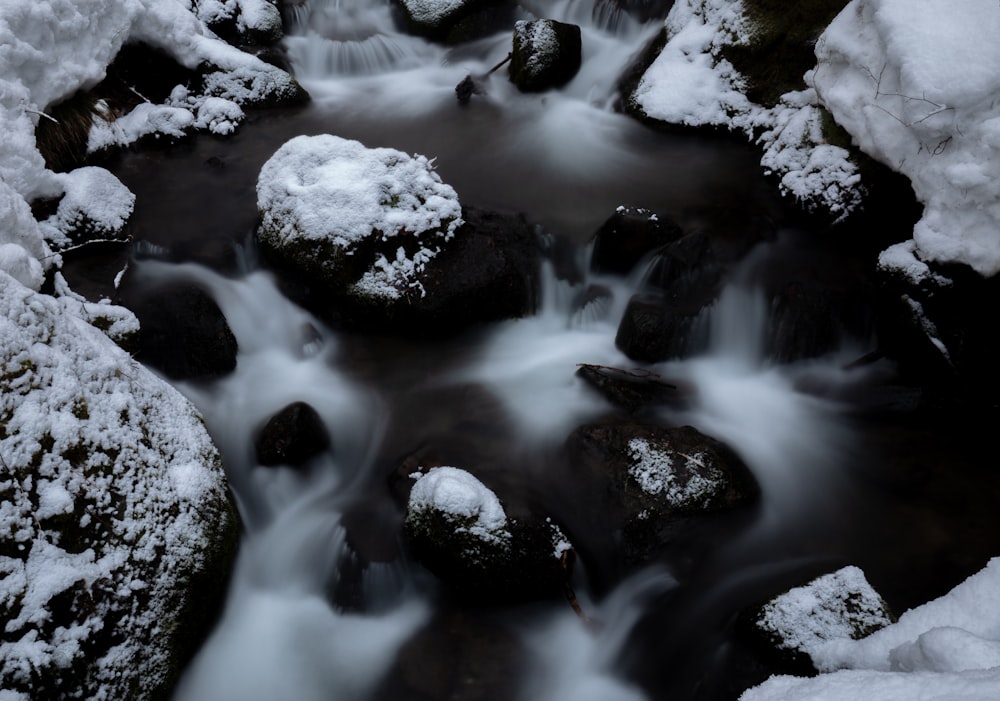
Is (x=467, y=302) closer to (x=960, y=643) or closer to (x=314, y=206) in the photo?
(x=314, y=206)

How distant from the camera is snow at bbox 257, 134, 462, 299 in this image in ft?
18.3

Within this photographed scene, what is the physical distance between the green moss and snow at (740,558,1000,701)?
19.4ft

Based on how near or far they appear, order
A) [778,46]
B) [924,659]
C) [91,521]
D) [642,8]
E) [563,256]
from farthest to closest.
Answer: [642,8], [778,46], [563,256], [91,521], [924,659]

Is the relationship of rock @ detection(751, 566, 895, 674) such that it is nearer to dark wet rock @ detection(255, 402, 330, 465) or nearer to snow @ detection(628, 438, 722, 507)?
snow @ detection(628, 438, 722, 507)

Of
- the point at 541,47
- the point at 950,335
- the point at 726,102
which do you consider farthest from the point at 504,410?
the point at 541,47

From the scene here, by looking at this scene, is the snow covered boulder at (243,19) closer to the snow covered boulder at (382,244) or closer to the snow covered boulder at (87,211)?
the snow covered boulder at (87,211)

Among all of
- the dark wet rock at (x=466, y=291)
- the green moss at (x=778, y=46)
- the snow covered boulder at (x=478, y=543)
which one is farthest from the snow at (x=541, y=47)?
the snow covered boulder at (x=478, y=543)

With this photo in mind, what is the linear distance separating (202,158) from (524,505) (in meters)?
5.44

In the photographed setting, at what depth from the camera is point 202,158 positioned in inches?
293

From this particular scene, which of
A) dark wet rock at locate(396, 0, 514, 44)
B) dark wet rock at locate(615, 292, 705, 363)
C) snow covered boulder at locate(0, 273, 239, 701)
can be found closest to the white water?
dark wet rock at locate(615, 292, 705, 363)

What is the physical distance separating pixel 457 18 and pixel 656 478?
7.67 m

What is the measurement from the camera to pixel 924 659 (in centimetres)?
219

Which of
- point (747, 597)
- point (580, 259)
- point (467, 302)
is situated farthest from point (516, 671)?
point (580, 259)

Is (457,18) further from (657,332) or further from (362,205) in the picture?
(657,332)
